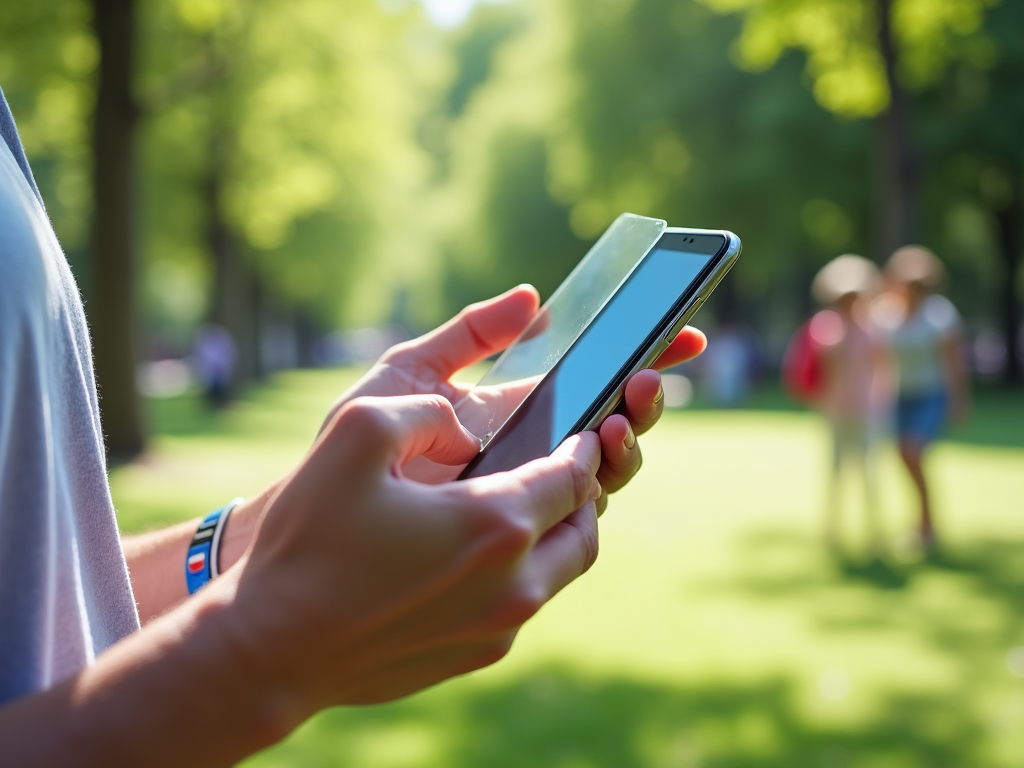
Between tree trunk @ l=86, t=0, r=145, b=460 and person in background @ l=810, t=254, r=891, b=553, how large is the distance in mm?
8323

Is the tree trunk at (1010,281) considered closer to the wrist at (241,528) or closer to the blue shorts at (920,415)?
the blue shorts at (920,415)

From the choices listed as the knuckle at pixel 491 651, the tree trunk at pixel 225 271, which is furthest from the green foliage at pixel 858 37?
the tree trunk at pixel 225 271

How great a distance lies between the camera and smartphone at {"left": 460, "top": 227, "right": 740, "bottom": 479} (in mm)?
1756

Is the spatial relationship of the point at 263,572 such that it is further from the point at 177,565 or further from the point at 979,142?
the point at 979,142

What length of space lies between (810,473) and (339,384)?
30989 millimetres

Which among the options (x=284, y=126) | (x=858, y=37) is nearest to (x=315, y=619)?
(x=858, y=37)

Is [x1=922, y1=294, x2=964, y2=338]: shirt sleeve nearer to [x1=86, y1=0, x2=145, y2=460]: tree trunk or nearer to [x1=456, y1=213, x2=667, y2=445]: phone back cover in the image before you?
[x1=456, y1=213, x2=667, y2=445]: phone back cover

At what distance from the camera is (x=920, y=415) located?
8.41 metres

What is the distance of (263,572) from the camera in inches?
39.4

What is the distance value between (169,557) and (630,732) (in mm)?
3107

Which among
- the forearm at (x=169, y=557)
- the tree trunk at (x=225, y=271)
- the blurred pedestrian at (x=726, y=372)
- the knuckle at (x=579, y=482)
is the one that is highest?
the knuckle at (x=579, y=482)

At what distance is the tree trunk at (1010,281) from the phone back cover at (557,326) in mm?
30738

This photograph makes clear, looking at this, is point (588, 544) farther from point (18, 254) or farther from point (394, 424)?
point (18, 254)

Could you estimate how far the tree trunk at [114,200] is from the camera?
1230cm
